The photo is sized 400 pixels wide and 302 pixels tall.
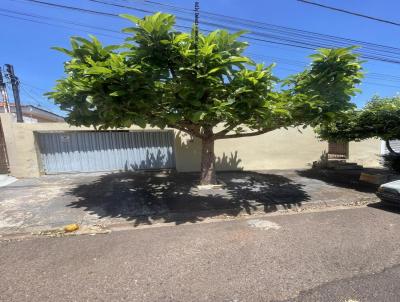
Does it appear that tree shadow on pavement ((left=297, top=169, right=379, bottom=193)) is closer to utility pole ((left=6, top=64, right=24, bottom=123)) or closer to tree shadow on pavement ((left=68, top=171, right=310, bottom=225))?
tree shadow on pavement ((left=68, top=171, right=310, bottom=225))

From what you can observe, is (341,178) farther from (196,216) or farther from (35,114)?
(35,114)

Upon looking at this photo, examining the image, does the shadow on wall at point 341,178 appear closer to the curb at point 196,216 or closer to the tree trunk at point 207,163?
the curb at point 196,216

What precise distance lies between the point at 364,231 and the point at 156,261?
3.95m

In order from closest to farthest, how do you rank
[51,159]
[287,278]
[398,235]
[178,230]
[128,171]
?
1. [287,278]
2. [398,235]
3. [178,230]
4. [51,159]
5. [128,171]

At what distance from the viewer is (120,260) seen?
11.4ft

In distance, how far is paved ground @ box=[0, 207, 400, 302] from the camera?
276 cm

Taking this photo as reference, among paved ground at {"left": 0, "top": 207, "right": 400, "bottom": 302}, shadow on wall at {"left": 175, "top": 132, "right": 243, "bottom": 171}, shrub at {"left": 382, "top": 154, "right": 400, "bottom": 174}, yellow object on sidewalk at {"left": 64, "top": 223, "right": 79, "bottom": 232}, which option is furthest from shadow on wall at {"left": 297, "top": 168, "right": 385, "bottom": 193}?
yellow object on sidewalk at {"left": 64, "top": 223, "right": 79, "bottom": 232}

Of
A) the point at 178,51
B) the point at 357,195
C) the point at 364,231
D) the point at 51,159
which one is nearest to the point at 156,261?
the point at 178,51

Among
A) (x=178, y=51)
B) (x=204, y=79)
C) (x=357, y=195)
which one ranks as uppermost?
(x=178, y=51)

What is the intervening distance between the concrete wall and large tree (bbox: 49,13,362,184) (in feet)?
15.8

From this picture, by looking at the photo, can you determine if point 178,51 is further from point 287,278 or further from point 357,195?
point 357,195

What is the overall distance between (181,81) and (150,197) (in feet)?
11.4

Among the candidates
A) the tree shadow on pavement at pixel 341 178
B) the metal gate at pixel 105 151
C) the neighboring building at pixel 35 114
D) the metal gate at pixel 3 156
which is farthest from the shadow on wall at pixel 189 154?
the neighboring building at pixel 35 114

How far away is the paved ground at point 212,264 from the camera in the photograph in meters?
2.76
